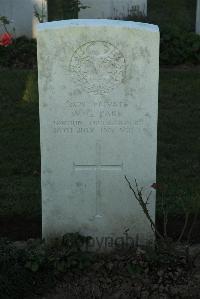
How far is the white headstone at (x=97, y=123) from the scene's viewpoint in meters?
3.91

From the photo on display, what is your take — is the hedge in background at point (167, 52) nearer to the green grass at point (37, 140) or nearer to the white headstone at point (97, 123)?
the green grass at point (37, 140)

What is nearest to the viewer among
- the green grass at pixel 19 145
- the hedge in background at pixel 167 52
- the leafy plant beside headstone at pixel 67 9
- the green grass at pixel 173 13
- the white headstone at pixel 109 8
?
the green grass at pixel 19 145

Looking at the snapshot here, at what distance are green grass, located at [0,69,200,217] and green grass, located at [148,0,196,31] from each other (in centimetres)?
240

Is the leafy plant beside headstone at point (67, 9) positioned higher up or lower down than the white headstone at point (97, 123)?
higher up

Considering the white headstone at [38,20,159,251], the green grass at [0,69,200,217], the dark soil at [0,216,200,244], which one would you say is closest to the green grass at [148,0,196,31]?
the green grass at [0,69,200,217]

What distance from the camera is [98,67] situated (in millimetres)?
3967

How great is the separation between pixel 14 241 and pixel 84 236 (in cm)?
52

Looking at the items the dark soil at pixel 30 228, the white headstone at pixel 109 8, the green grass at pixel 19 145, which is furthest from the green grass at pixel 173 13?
the dark soil at pixel 30 228

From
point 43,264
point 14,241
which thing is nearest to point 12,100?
point 14,241

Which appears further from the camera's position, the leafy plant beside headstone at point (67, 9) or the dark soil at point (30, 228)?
the leafy plant beside headstone at point (67, 9)

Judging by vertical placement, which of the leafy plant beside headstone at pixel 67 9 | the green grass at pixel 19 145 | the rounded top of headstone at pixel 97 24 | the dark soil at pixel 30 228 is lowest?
the dark soil at pixel 30 228

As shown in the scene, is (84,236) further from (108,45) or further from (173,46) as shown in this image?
(173,46)

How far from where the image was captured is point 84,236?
4.25m

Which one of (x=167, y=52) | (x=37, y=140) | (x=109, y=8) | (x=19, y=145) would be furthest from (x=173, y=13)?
(x=19, y=145)
